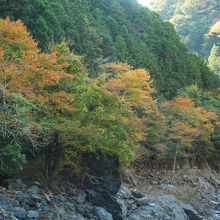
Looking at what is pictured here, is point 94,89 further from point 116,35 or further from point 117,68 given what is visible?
point 116,35

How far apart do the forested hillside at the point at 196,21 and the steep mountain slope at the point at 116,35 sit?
156ft

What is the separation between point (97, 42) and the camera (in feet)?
175

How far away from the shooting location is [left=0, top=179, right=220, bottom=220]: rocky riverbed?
18.2 meters

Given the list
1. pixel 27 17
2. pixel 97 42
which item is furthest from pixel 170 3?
pixel 27 17

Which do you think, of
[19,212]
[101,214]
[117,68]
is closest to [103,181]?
[101,214]

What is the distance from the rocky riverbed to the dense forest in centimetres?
129

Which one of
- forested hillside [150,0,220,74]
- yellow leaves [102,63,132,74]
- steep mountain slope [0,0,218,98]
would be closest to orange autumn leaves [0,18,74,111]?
yellow leaves [102,63,132,74]

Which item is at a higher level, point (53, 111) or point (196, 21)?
point (196, 21)

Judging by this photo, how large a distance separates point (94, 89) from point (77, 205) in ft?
22.2

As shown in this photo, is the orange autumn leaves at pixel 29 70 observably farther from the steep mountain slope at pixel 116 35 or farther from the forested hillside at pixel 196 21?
the forested hillside at pixel 196 21

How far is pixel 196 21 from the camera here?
16338 centimetres

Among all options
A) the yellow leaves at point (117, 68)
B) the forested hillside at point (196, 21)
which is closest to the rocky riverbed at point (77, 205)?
the yellow leaves at point (117, 68)

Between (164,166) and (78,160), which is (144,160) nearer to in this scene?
(164,166)

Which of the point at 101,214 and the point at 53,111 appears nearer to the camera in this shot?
the point at 101,214
